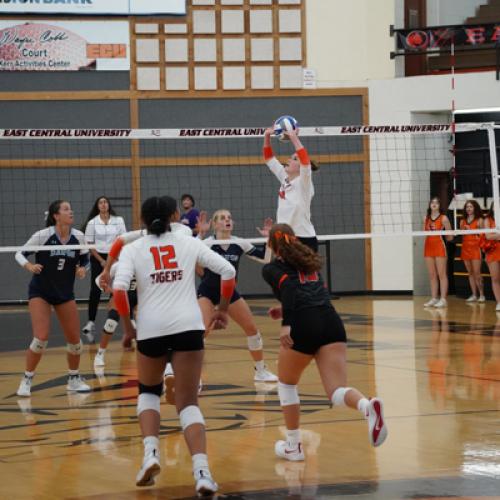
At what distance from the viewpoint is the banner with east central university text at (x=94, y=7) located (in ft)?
66.9

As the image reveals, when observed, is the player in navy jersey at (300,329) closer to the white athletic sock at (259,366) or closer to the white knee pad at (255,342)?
the white knee pad at (255,342)

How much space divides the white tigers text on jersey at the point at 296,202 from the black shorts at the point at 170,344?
433 centimetres

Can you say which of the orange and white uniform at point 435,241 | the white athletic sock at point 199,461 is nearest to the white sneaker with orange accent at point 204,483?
the white athletic sock at point 199,461

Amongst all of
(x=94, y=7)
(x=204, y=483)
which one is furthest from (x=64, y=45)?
(x=204, y=483)

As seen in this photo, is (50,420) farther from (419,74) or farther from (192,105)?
(419,74)

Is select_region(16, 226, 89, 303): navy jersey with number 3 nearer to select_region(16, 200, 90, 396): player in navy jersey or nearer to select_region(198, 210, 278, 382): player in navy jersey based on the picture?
select_region(16, 200, 90, 396): player in navy jersey

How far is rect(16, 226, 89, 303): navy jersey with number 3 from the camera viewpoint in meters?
10.4

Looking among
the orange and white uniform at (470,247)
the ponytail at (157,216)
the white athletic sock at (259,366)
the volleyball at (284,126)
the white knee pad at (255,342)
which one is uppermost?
the volleyball at (284,126)

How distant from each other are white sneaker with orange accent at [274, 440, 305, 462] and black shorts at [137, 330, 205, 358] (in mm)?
1157

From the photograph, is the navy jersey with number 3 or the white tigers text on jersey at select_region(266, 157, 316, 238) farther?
the white tigers text on jersey at select_region(266, 157, 316, 238)

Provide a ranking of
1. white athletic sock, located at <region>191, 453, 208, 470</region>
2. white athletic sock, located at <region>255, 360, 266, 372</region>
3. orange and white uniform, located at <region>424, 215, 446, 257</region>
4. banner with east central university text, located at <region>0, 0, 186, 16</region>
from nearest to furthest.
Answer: white athletic sock, located at <region>191, 453, 208, 470</region> → white athletic sock, located at <region>255, 360, 266, 372</region> → orange and white uniform, located at <region>424, 215, 446, 257</region> → banner with east central university text, located at <region>0, 0, 186, 16</region>

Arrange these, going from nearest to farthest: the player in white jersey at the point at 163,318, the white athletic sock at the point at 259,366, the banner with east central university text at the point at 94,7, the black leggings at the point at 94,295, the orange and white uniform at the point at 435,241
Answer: the player in white jersey at the point at 163,318
the white athletic sock at the point at 259,366
the black leggings at the point at 94,295
the orange and white uniform at the point at 435,241
the banner with east central university text at the point at 94,7

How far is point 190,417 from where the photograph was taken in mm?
6641

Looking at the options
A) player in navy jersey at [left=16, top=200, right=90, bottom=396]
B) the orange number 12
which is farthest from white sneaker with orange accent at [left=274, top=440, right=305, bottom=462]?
player in navy jersey at [left=16, top=200, right=90, bottom=396]
